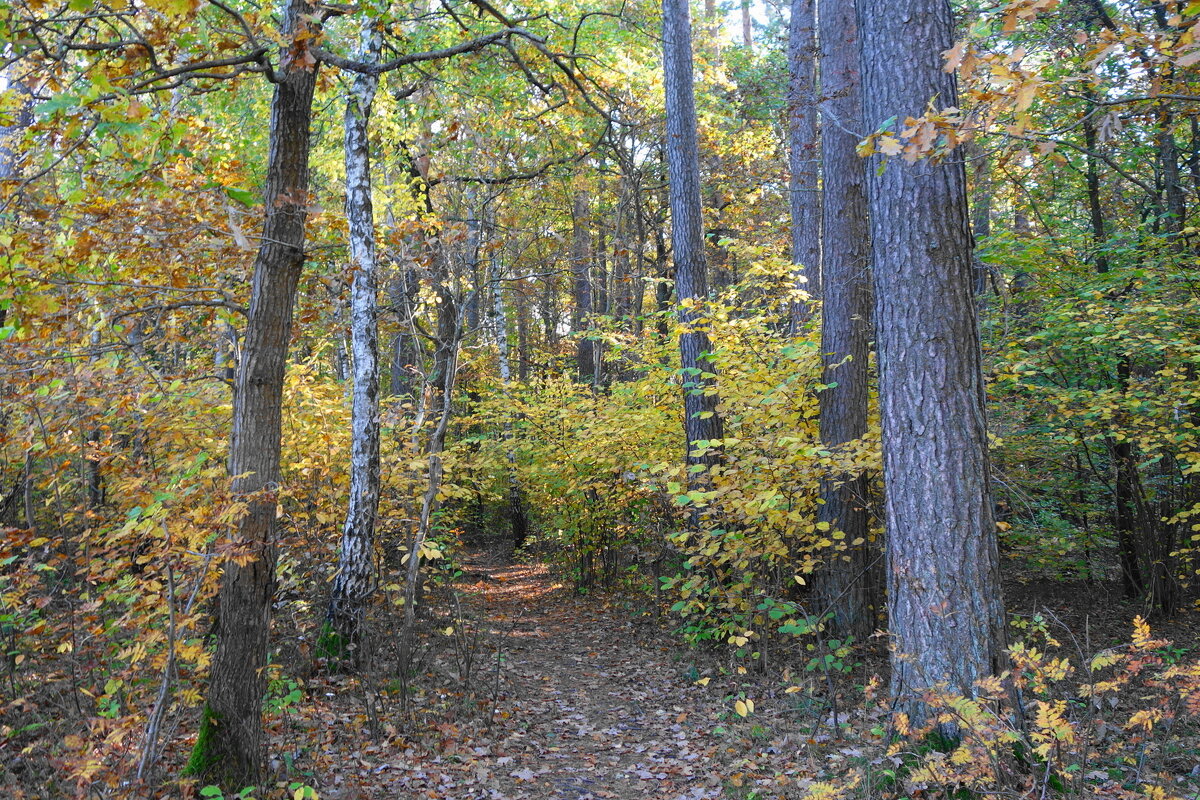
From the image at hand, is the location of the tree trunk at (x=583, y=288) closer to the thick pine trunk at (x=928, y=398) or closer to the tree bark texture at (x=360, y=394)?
the tree bark texture at (x=360, y=394)

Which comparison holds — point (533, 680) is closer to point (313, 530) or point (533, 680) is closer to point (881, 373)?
point (313, 530)

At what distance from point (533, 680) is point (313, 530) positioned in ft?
8.51

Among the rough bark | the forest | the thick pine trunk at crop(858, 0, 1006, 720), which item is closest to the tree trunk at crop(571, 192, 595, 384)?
the rough bark

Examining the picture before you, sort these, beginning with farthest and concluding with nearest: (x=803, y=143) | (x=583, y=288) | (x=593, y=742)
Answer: (x=583, y=288)
(x=803, y=143)
(x=593, y=742)

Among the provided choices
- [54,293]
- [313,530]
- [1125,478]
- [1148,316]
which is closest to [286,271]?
[54,293]

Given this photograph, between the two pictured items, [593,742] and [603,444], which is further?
[603,444]

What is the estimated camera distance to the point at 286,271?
4047 mm

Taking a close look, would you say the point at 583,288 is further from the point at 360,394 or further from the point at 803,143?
the point at 360,394

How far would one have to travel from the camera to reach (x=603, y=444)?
908 cm

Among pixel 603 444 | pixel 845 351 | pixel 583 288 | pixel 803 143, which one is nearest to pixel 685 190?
pixel 845 351

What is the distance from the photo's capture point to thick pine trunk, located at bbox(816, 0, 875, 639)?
6781 mm

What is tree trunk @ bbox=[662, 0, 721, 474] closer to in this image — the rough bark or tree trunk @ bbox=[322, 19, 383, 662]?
tree trunk @ bbox=[322, 19, 383, 662]

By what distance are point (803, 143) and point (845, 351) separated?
541 centimetres

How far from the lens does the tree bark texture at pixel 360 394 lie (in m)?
6.57
